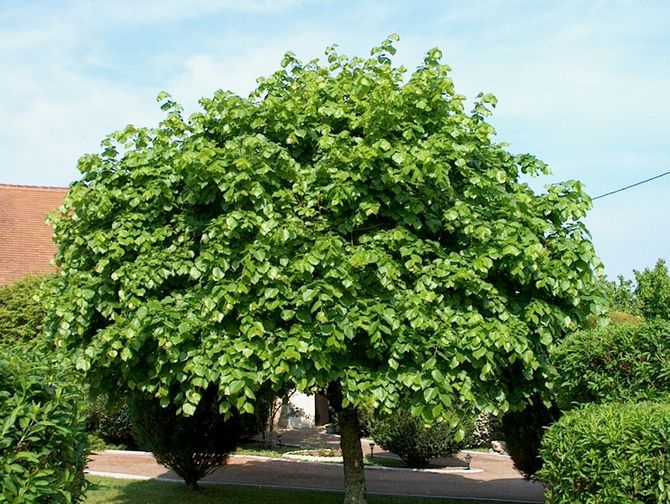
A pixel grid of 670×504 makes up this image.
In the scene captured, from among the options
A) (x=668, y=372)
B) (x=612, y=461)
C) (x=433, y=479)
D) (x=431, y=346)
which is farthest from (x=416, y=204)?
(x=433, y=479)

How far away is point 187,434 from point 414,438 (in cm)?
672

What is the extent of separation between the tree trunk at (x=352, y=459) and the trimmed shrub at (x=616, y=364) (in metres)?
3.39

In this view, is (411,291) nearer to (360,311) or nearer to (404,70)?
(360,311)

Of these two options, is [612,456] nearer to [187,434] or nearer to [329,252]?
[329,252]

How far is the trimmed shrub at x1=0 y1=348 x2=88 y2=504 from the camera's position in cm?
454

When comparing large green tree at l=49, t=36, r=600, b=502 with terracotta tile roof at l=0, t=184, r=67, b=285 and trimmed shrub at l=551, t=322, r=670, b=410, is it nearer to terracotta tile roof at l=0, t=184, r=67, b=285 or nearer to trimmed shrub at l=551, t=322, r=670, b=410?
trimmed shrub at l=551, t=322, r=670, b=410

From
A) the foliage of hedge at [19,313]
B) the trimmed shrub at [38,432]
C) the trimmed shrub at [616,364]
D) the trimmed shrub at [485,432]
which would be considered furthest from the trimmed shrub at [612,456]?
the trimmed shrub at [485,432]

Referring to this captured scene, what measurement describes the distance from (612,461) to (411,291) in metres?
2.83

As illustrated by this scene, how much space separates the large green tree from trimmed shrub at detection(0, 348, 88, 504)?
2524 millimetres

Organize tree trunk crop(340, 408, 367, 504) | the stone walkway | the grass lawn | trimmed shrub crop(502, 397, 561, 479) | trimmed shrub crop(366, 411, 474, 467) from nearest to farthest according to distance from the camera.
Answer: tree trunk crop(340, 408, 367, 504)
trimmed shrub crop(502, 397, 561, 479)
the grass lawn
the stone walkway
trimmed shrub crop(366, 411, 474, 467)

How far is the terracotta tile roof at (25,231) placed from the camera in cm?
2503

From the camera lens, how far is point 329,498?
1363 cm

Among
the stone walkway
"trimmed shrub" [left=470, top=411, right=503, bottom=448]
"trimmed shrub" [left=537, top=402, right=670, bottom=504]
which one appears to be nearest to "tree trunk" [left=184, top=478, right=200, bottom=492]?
the stone walkway

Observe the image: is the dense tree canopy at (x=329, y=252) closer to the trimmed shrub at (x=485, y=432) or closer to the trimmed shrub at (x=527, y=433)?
the trimmed shrub at (x=527, y=433)
